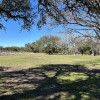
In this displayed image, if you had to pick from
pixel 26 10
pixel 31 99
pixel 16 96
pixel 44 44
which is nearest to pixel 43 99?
pixel 31 99

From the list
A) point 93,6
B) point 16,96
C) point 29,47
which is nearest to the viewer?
point 16,96

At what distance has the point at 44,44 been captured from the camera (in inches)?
2788

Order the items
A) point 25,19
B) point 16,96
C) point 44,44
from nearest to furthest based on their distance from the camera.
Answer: point 16,96 < point 25,19 < point 44,44

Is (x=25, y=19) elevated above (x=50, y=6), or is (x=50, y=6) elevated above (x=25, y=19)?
(x=50, y=6)

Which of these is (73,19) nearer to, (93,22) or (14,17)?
(93,22)

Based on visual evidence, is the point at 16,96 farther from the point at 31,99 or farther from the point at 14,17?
the point at 14,17

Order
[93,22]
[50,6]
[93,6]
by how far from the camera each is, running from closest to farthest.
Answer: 1. [93,6]
2. [50,6]
3. [93,22]

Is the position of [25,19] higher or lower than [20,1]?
lower

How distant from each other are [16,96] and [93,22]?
778 cm

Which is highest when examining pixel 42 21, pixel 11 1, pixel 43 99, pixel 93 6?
pixel 11 1

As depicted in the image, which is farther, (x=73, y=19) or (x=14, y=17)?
(x=73, y=19)

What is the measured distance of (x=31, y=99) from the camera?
3652 mm

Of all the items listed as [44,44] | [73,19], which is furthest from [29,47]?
[73,19]

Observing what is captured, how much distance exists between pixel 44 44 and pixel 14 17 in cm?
6456
